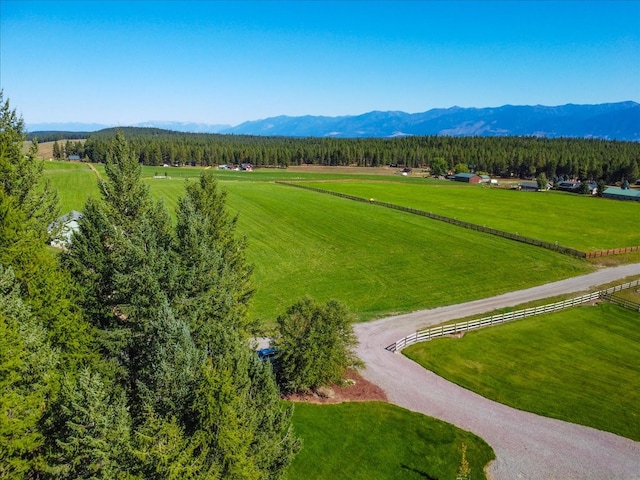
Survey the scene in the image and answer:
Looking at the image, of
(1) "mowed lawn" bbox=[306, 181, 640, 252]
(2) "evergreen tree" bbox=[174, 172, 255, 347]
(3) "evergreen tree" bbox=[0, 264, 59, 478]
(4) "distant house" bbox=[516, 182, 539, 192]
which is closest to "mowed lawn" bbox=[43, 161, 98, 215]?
(2) "evergreen tree" bbox=[174, 172, 255, 347]

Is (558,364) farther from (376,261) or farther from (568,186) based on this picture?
(568,186)

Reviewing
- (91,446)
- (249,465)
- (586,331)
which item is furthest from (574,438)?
(91,446)

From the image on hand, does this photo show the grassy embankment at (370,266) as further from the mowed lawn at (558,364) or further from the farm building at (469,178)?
the farm building at (469,178)

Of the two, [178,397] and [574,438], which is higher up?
[178,397]

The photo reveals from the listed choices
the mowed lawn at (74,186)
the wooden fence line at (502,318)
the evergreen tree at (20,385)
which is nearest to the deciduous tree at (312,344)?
the wooden fence line at (502,318)

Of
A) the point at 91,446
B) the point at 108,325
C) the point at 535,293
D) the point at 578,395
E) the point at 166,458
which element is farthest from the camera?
the point at 535,293

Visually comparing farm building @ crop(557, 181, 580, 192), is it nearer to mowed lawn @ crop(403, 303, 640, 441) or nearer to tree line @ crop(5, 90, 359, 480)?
mowed lawn @ crop(403, 303, 640, 441)

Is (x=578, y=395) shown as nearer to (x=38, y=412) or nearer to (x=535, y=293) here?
(x=535, y=293)
